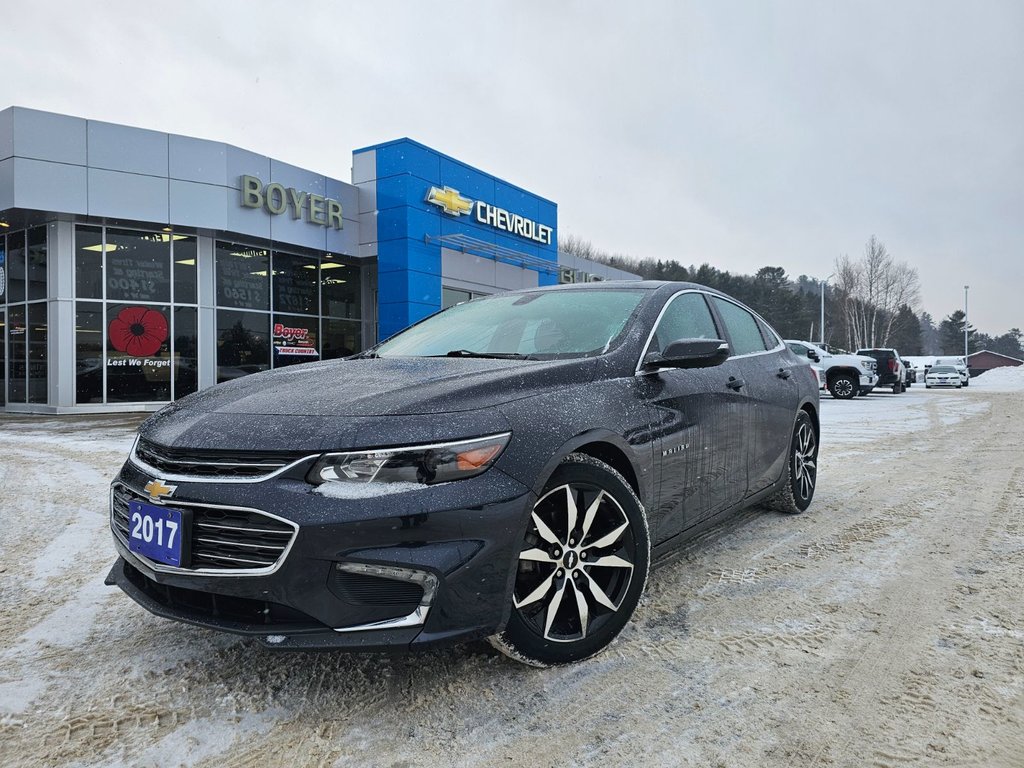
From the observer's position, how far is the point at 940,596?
9.78 feet

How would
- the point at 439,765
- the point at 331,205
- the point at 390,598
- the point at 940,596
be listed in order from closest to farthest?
1. the point at 439,765
2. the point at 390,598
3. the point at 940,596
4. the point at 331,205

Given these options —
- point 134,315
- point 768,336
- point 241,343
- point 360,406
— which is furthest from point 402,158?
point 360,406

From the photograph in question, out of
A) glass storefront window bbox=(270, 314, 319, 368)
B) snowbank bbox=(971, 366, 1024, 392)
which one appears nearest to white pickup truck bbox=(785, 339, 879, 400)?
glass storefront window bbox=(270, 314, 319, 368)

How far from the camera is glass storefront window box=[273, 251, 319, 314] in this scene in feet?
57.3

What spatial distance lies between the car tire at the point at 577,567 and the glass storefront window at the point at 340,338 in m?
17.2

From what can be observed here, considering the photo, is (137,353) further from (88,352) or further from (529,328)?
(529,328)

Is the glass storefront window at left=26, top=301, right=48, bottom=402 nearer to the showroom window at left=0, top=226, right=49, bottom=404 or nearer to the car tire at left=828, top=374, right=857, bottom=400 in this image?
the showroom window at left=0, top=226, right=49, bottom=404

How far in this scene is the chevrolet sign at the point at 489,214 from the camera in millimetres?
18547

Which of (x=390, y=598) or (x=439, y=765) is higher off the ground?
(x=390, y=598)


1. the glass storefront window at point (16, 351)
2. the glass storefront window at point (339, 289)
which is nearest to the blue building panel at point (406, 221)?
the glass storefront window at point (339, 289)

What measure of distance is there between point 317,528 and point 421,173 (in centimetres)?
1730

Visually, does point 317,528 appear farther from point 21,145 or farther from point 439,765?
point 21,145

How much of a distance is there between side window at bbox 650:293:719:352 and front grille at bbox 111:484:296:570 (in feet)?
5.95

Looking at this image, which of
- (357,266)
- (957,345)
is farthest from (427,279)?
(957,345)
